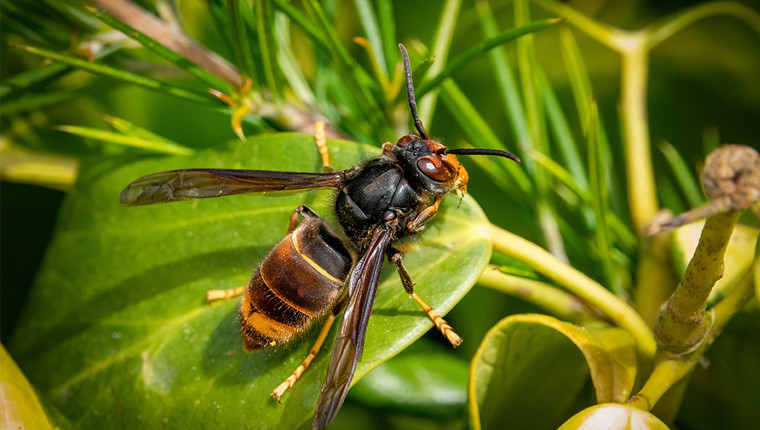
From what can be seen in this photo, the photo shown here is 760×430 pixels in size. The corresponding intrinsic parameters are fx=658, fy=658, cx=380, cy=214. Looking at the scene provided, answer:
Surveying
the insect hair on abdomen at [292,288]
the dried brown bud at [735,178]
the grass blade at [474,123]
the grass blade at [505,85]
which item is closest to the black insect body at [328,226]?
the insect hair on abdomen at [292,288]

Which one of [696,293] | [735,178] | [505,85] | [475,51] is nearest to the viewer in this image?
[735,178]

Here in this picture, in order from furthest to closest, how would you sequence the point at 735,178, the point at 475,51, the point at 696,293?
1. the point at 475,51
2. the point at 696,293
3. the point at 735,178

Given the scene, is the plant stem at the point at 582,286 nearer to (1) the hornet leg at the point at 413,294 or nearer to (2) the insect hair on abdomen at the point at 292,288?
(1) the hornet leg at the point at 413,294

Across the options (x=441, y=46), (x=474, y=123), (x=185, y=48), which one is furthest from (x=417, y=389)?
(x=185, y=48)

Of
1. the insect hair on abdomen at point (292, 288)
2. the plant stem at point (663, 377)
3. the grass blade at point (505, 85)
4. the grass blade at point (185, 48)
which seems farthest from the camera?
the grass blade at point (505, 85)

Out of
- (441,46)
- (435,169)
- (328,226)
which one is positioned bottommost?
(328,226)

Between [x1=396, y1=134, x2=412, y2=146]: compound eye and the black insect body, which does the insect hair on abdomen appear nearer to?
the black insect body

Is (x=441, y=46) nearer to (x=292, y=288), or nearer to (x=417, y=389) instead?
(x=292, y=288)

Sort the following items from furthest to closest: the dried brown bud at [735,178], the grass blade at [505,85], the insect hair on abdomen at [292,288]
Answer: the grass blade at [505,85] → the insect hair on abdomen at [292,288] → the dried brown bud at [735,178]
